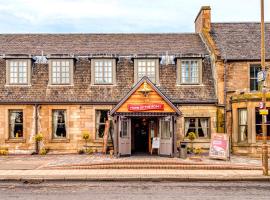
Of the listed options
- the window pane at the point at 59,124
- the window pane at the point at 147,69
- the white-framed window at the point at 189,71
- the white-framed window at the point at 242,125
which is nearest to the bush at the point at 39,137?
the window pane at the point at 59,124

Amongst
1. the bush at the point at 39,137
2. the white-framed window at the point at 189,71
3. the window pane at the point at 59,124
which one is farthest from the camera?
the white-framed window at the point at 189,71

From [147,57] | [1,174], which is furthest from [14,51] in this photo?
[1,174]

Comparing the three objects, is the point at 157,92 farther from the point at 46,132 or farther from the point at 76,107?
the point at 46,132

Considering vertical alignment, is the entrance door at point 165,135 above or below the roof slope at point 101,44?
below

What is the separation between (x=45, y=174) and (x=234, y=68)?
1472cm

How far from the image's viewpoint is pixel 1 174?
58.3ft

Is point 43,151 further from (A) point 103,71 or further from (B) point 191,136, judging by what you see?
(B) point 191,136

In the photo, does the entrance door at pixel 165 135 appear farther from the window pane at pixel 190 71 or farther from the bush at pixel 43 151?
the bush at pixel 43 151

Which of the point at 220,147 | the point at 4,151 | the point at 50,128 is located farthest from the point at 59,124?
the point at 220,147

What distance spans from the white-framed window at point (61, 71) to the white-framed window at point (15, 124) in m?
3.13

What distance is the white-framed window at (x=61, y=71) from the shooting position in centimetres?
2817

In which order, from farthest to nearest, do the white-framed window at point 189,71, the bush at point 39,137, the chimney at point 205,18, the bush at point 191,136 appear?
the chimney at point 205,18, the white-framed window at point 189,71, the bush at point 39,137, the bush at point 191,136

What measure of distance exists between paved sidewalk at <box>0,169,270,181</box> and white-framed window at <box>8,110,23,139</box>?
29.3 ft

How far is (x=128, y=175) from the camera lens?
1769cm
